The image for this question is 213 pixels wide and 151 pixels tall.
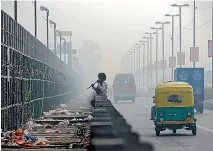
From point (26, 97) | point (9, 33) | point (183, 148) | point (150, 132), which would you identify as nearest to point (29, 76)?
point (26, 97)

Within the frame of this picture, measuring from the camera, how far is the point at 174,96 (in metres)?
28.1

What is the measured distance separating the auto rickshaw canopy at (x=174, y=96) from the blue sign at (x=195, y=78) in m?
19.0

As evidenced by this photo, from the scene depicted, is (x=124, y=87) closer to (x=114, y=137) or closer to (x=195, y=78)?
(x=195, y=78)

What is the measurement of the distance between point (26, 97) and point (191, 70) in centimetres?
2166

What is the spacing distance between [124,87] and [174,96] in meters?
52.8

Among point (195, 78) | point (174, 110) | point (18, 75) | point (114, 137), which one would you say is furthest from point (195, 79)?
point (114, 137)

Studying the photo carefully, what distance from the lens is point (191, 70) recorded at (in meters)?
48.5

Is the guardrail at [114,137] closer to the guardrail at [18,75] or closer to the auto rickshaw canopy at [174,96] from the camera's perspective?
the guardrail at [18,75]

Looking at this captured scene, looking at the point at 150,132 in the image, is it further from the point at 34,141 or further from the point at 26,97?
the point at 34,141

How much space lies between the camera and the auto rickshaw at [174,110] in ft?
89.2

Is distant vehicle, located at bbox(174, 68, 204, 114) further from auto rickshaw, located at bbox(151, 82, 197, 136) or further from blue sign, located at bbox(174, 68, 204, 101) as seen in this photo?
auto rickshaw, located at bbox(151, 82, 197, 136)

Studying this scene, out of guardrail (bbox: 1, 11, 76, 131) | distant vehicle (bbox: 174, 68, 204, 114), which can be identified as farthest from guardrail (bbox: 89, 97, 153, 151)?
distant vehicle (bbox: 174, 68, 204, 114)

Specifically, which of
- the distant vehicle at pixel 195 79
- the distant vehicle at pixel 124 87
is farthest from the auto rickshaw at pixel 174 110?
the distant vehicle at pixel 124 87

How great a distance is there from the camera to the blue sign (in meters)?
47.6
